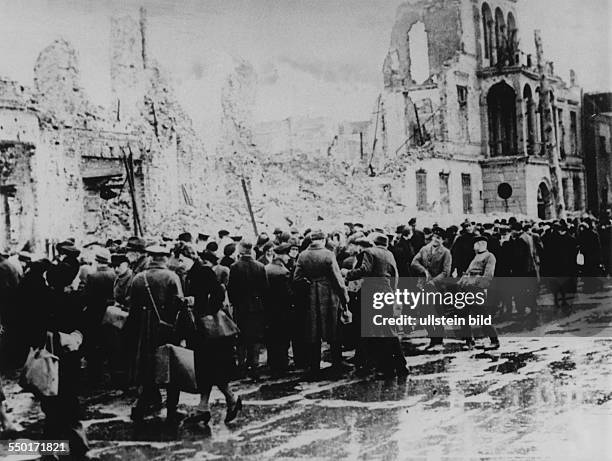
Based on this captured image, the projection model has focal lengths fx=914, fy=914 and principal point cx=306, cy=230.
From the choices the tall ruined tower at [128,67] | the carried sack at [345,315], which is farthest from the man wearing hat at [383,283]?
the tall ruined tower at [128,67]

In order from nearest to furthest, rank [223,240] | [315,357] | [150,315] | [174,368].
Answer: [174,368]
[150,315]
[315,357]
[223,240]

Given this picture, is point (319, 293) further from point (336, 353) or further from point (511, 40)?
point (511, 40)

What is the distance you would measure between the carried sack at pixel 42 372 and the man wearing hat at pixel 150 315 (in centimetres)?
79

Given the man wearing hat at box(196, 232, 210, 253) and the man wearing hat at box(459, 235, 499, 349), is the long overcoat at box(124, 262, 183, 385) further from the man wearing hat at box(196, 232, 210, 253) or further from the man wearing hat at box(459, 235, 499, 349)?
the man wearing hat at box(459, 235, 499, 349)

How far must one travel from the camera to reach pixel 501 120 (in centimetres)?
1091

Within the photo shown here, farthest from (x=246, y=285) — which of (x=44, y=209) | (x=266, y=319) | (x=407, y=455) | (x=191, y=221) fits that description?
(x=407, y=455)

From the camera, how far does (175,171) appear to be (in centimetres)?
957

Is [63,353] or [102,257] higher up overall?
[102,257]

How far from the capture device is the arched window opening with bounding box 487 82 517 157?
10742 millimetres

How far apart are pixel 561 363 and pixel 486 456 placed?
7.97ft

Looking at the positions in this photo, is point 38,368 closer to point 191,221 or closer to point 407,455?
point 407,455

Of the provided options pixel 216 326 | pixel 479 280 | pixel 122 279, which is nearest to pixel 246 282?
pixel 122 279

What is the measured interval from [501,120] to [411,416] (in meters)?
4.92

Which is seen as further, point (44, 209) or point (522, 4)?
point (522, 4)
